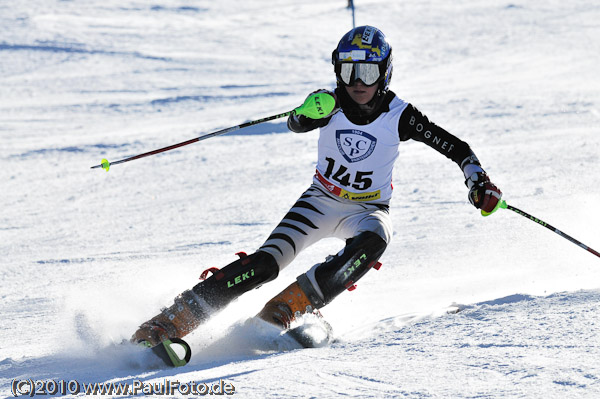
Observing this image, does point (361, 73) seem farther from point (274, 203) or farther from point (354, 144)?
point (274, 203)

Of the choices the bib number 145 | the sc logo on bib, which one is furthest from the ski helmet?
the bib number 145

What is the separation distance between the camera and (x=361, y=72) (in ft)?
13.5

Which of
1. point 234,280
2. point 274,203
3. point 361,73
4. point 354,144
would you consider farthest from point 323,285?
point 274,203

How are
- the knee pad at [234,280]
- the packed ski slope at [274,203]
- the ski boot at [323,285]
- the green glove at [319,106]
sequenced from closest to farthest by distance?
the packed ski slope at [274,203] → the knee pad at [234,280] → the ski boot at [323,285] → the green glove at [319,106]

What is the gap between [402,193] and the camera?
805 centimetres

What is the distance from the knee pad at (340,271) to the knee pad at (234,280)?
214mm

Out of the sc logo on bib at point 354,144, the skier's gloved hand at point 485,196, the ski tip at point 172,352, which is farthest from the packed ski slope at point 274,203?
the sc logo on bib at point 354,144

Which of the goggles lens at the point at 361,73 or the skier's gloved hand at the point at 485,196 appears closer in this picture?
the skier's gloved hand at the point at 485,196

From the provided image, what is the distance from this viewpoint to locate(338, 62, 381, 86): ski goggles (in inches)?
162

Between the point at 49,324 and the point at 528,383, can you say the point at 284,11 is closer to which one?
the point at 49,324

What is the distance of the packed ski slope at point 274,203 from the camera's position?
10.4 ft

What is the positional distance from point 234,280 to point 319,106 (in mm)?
1091

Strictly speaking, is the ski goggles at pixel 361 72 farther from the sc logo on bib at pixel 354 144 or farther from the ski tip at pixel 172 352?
the ski tip at pixel 172 352

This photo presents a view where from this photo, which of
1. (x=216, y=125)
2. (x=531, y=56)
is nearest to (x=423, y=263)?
(x=216, y=125)
